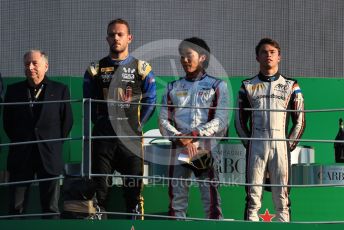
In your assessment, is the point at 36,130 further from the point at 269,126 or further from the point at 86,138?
the point at 269,126

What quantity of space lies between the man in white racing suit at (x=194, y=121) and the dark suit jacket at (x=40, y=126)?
2.29 feet

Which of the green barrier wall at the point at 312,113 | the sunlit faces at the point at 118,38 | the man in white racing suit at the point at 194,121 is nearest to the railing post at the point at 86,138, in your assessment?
the man in white racing suit at the point at 194,121

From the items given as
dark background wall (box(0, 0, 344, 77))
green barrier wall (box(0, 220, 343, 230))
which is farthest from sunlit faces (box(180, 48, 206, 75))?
dark background wall (box(0, 0, 344, 77))

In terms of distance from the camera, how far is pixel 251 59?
9.62 m

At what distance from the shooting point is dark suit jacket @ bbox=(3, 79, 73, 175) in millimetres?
7656

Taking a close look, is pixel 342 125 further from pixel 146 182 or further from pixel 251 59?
pixel 146 182

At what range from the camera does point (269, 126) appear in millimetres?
7805

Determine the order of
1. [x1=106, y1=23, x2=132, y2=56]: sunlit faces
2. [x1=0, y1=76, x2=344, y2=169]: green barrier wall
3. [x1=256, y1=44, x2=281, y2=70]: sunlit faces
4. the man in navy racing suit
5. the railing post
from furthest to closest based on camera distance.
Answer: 1. [x1=0, y1=76, x2=344, y2=169]: green barrier wall
2. [x1=256, y1=44, x2=281, y2=70]: sunlit faces
3. [x1=106, y1=23, x2=132, y2=56]: sunlit faces
4. the man in navy racing suit
5. the railing post

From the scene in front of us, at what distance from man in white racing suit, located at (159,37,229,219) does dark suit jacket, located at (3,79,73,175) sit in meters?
0.70

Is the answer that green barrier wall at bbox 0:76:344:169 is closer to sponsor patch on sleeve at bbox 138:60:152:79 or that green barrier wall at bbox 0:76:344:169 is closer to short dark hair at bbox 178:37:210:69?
short dark hair at bbox 178:37:210:69

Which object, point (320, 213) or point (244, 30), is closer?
point (320, 213)

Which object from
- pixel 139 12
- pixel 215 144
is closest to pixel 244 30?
pixel 139 12

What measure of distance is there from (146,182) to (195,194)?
1.20 ft

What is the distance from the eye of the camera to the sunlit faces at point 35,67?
25.9ft
